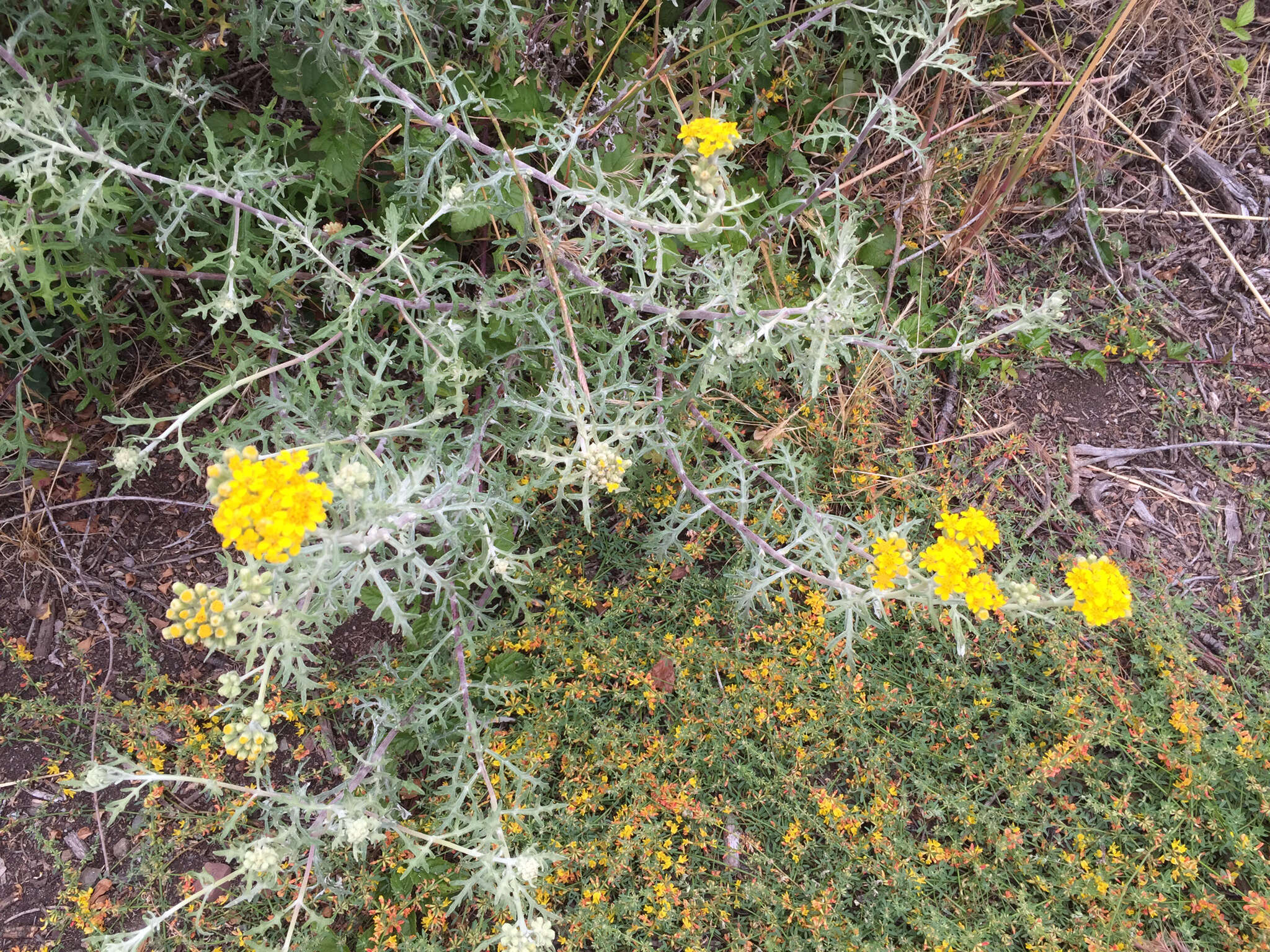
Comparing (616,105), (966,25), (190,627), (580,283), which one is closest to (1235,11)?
(966,25)

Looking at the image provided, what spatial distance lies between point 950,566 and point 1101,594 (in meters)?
0.44

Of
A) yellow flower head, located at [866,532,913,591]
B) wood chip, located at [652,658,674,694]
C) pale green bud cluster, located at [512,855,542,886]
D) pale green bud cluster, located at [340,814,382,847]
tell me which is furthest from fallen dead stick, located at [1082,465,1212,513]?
pale green bud cluster, located at [340,814,382,847]

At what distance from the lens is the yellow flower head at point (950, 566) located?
6.97 ft

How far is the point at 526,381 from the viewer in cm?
319

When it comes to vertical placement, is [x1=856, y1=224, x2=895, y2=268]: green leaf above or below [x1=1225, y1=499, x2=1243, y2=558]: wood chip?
above

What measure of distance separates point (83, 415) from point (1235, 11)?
632 cm

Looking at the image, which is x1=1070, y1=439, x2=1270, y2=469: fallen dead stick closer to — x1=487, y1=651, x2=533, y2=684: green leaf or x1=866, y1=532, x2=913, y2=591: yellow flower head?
x1=866, y1=532, x2=913, y2=591: yellow flower head

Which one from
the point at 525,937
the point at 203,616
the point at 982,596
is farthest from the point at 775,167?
the point at 525,937

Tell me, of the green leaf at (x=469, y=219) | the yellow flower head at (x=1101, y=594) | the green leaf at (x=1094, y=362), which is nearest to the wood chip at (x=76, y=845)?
the green leaf at (x=469, y=219)

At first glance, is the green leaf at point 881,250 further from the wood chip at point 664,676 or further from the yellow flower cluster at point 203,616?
the yellow flower cluster at point 203,616

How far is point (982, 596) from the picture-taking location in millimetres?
2039

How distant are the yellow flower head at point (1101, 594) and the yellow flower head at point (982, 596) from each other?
264mm

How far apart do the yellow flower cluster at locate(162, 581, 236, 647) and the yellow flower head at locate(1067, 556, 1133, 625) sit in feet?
7.52

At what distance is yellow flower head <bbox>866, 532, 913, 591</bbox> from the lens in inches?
89.6
